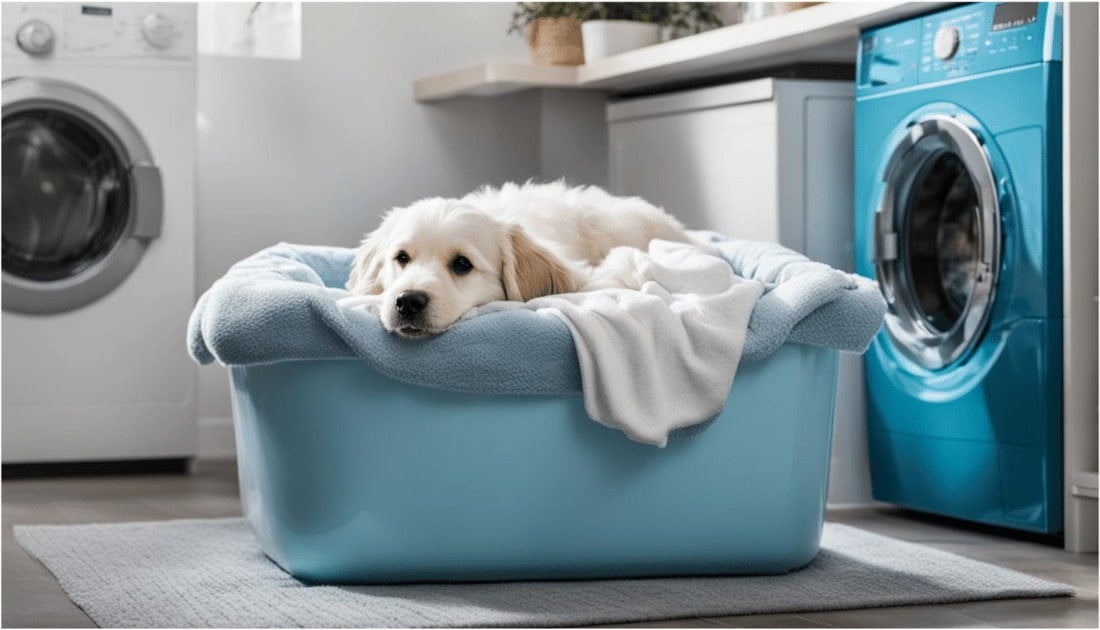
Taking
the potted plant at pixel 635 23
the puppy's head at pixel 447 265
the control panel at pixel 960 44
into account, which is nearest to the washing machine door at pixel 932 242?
the control panel at pixel 960 44

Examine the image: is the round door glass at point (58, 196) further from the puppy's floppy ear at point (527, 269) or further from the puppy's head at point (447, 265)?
the puppy's floppy ear at point (527, 269)

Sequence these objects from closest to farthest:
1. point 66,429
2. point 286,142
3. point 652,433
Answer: point 652,433 → point 66,429 → point 286,142

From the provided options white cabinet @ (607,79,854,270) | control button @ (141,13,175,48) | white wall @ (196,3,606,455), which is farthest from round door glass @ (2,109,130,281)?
white cabinet @ (607,79,854,270)

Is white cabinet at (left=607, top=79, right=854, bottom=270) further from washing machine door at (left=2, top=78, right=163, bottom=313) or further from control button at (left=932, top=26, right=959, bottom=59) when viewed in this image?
washing machine door at (left=2, top=78, right=163, bottom=313)

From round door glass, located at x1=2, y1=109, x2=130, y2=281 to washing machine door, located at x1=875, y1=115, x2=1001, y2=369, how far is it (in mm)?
1922

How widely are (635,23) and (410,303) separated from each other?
217 centimetres

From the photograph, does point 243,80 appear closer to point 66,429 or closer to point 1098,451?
point 66,429

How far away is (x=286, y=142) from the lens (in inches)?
→ 171

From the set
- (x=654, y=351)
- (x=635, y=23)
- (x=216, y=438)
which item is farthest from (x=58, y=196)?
(x=654, y=351)

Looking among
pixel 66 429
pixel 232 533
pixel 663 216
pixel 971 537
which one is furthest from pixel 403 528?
pixel 66 429

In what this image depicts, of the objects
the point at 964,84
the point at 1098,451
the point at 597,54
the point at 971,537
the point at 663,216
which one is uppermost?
the point at 597,54

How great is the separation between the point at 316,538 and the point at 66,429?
1756mm

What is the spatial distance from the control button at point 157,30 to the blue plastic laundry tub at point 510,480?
67.3 inches

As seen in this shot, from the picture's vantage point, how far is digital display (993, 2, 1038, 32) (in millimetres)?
2656
